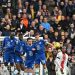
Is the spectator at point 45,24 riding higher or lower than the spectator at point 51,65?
higher

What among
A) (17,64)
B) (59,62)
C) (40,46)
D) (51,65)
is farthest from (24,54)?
(59,62)

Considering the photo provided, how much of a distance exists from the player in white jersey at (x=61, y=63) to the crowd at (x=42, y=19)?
34cm

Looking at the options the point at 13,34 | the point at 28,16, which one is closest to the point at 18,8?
the point at 28,16

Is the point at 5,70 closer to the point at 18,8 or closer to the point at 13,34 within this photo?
the point at 13,34

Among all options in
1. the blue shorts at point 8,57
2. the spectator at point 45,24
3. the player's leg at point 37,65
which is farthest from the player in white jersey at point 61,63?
the spectator at point 45,24

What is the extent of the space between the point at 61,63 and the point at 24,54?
1.53 metres

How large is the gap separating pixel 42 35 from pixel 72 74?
2.34m

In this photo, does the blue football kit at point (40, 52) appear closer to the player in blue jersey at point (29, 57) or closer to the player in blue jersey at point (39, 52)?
the player in blue jersey at point (39, 52)

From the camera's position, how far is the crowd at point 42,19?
22516 millimetres

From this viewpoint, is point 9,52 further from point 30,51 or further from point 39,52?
point 39,52

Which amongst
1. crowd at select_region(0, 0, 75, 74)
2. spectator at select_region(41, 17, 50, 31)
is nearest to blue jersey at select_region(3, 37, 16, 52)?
crowd at select_region(0, 0, 75, 74)

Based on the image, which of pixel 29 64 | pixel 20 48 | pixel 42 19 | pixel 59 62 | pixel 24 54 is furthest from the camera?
pixel 42 19

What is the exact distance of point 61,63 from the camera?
Answer: 68.6 feet

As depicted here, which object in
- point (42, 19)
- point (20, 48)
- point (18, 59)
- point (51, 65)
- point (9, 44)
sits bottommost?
point (51, 65)
